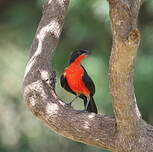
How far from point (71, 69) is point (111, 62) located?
1960 millimetres

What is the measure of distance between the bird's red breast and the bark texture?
1.90 ft

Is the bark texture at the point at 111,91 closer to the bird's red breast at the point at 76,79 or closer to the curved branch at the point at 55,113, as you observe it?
the curved branch at the point at 55,113

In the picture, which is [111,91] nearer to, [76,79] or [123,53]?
[123,53]

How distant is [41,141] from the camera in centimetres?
1431

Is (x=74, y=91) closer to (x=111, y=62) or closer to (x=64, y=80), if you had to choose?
(x=64, y=80)

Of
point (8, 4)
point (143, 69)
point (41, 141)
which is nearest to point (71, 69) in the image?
point (143, 69)

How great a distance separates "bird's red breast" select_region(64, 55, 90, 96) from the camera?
745cm

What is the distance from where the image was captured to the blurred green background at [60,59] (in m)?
10.8

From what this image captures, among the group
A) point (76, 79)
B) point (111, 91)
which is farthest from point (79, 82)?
point (111, 91)

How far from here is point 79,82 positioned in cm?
745

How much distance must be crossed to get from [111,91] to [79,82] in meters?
1.57

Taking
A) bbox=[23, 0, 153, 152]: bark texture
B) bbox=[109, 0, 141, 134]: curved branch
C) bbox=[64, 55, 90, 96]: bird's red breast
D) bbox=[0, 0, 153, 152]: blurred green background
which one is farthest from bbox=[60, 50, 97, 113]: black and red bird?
bbox=[0, 0, 153, 152]: blurred green background

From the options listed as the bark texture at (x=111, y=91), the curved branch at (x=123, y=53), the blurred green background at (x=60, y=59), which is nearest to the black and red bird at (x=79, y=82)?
the bark texture at (x=111, y=91)

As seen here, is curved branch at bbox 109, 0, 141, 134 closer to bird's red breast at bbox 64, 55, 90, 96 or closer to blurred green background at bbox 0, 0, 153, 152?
bird's red breast at bbox 64, 55, 90, 96
